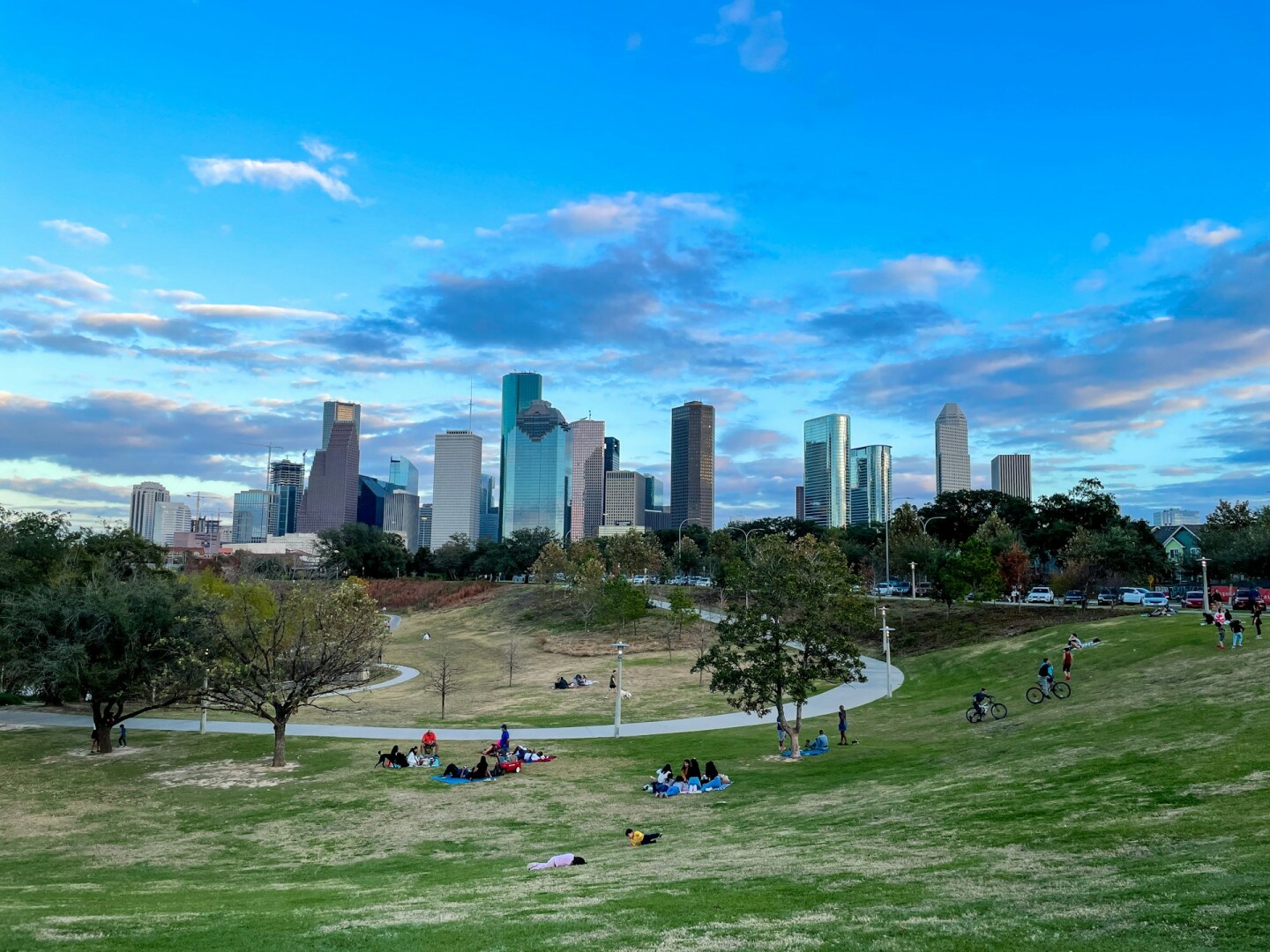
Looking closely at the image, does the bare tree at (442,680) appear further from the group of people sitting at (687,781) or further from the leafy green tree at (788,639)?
the group of people sitting at (687,781)

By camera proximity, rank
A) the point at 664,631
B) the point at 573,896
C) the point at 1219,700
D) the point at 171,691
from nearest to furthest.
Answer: the point at 573,896, the point at 1219,700, the point at 171,691, the point at 664,631

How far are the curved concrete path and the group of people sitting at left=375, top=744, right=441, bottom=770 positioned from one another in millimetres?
5264

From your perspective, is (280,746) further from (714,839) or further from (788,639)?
(788,639)

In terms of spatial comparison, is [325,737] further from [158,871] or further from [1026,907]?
[1026,907]

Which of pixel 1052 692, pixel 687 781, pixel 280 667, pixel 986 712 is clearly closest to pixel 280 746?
pixel 280 667

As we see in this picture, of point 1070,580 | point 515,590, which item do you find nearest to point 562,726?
point 1070,580

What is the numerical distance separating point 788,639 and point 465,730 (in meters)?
16.5

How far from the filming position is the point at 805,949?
10375 millimetres

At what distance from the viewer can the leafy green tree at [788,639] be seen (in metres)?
32.9

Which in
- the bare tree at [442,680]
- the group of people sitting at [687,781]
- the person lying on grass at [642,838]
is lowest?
the bare tree at [442,680]

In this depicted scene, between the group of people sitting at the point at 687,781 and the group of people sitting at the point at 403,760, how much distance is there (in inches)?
351

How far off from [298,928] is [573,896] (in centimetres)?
435

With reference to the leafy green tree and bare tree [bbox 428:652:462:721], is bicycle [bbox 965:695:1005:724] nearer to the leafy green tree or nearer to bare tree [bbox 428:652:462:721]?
the leafy green tree

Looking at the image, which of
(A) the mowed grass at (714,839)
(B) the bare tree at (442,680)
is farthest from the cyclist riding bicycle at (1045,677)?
(B) the bare tree at (442,680)
